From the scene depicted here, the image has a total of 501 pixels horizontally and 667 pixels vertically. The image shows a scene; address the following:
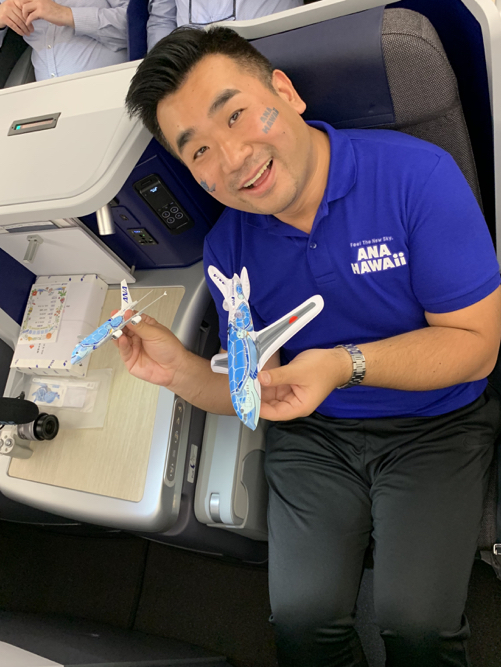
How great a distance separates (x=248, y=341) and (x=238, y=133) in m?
0.41

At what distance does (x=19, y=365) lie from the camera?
1.34 m

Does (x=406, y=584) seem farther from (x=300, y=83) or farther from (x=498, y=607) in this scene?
(x=300, y=83)

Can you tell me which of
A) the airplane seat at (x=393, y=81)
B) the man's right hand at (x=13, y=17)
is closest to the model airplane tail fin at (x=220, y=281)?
the airplane seat at (x=393, y=81)

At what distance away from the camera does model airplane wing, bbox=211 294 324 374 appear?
92 centimetres

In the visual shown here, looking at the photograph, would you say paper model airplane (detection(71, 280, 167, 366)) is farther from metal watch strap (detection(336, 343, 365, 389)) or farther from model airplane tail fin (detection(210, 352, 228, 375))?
metal watch strap (detection(336, 343, 365, 389))

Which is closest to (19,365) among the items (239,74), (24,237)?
(24,237)

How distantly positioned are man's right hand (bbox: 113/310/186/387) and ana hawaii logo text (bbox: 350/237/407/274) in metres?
0.46

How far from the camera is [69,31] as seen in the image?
→ 1715 mm

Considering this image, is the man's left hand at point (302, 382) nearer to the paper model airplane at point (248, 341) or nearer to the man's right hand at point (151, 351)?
the paper model airplane at point (248, 341)

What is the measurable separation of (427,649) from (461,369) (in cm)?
59

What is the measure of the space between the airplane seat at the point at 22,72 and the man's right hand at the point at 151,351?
1313 millimetres

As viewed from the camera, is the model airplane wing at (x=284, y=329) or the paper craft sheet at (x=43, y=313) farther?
the paper craft sheet at (x=43, y=313)

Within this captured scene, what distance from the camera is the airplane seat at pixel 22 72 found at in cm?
183

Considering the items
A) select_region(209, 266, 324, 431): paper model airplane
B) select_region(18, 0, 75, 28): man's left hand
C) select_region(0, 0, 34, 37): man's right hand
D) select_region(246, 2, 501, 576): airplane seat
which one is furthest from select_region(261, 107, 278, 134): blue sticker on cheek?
select_region(0, 0, 34, 37): man's right hand
